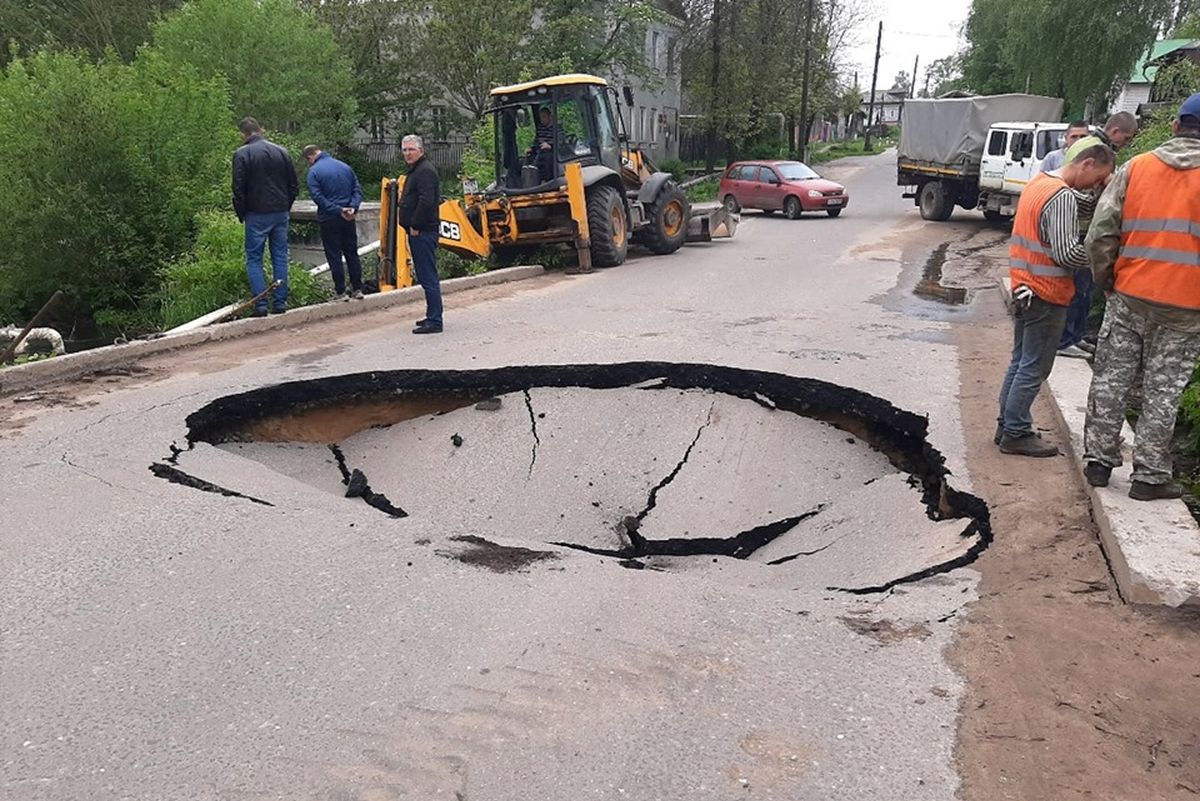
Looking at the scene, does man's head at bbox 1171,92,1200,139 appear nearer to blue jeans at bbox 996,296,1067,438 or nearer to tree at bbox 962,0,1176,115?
blue jeans at bbox 996,296,1067,438

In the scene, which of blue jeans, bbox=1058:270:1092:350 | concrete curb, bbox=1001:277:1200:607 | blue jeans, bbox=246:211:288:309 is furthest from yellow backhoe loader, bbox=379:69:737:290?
concrete curb, bbox=1001:277:1200:607

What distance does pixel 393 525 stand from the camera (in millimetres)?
4250

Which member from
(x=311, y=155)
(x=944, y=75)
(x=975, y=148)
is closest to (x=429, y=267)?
(x=311, y=155)

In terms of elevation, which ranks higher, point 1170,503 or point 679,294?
point 1170,503

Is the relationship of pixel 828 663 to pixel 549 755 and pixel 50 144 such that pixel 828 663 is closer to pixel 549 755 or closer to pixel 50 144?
pixel 549 755

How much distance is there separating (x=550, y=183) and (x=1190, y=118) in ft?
32.1

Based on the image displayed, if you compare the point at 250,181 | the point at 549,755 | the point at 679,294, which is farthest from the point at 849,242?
the point at 549,755

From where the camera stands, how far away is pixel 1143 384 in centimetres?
416

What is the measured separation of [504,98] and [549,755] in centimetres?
1200

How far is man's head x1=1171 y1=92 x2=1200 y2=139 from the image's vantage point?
3908 mm

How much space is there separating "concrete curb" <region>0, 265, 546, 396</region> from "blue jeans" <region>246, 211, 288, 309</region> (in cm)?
35

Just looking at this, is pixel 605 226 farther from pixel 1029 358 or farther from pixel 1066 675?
pixel 1066 675

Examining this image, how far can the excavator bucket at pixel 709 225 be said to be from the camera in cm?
1669

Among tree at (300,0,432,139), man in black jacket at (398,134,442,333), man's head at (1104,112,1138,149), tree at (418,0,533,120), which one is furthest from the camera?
tree at (300,0,432,139)
